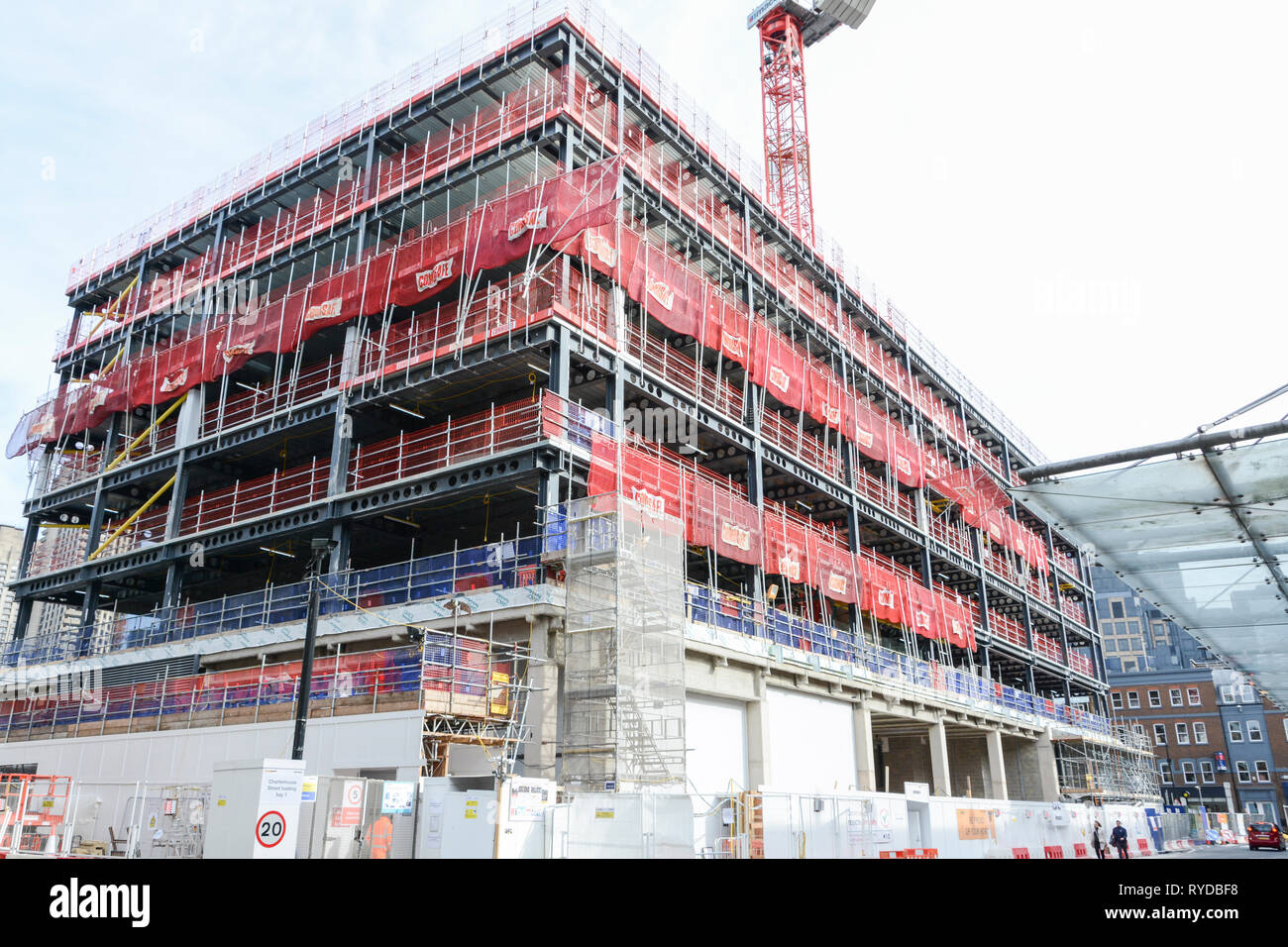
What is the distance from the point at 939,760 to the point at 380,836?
26089 millimetres

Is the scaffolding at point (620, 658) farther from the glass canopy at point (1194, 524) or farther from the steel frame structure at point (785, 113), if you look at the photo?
the steel frame structure at point (785, 113)

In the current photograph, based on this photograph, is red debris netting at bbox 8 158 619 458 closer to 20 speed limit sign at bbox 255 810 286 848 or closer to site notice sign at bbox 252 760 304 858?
site notice sign at bbox 252 760 304 858

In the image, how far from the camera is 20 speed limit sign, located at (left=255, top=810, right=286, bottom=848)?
13.6m

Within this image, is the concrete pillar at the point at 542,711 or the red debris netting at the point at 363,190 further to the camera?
the red debris netting at the point at 363,190

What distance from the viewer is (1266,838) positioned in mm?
38781

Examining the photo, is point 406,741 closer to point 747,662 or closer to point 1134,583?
point 747,662

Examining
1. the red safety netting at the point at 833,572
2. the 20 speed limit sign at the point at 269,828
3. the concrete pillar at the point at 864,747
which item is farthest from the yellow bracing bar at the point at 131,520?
the concrete pillar at the point at 864,747

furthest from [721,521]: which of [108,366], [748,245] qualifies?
[108,366]

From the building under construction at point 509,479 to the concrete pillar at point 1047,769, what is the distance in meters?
0.18

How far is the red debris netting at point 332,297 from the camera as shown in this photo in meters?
26.9
